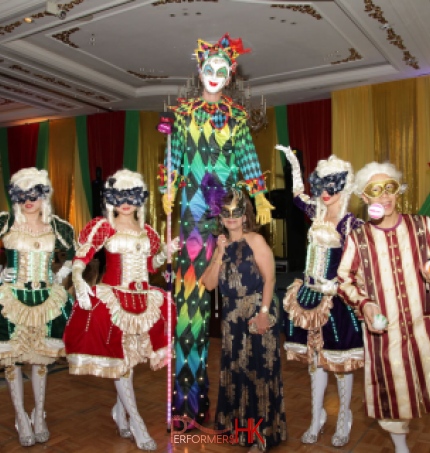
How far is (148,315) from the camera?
2.93 meters

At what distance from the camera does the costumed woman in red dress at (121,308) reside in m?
2.85

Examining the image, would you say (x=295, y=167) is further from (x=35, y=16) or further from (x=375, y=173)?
(x=35, y=16)

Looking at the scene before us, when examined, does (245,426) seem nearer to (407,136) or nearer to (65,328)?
(65,328)

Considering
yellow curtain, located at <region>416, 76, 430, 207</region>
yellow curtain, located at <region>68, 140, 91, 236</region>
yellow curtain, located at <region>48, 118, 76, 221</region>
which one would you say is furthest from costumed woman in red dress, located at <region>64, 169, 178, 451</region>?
yellow curtain, located at <region>48, 118, 76, 221</region>

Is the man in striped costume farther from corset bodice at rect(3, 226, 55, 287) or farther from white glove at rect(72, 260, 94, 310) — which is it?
corset bodice at rect(3, 226, 55, 287)

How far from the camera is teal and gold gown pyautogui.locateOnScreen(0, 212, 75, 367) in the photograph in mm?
2998

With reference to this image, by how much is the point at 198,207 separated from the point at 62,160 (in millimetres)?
8560

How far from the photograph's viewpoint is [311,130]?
9.11 meters

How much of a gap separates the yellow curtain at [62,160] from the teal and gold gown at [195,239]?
8163 mm

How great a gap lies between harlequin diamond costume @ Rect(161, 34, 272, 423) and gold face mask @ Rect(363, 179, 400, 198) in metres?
0.89

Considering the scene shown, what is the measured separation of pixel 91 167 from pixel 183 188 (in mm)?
7807

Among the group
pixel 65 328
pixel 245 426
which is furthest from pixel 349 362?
pixel 65 328

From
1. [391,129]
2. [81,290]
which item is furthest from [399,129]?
[81,290]

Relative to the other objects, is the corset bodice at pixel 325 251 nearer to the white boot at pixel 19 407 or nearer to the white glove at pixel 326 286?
the white glove at pixel 326 286
